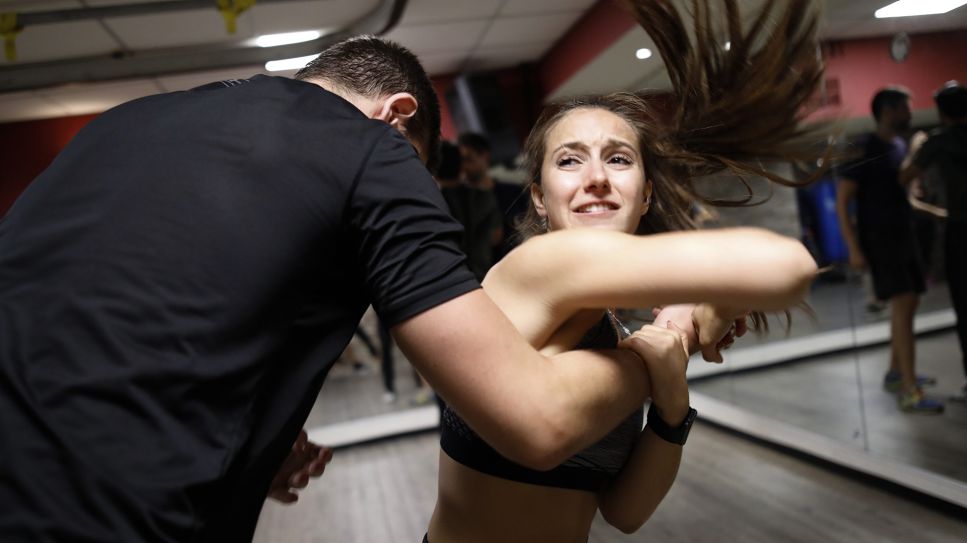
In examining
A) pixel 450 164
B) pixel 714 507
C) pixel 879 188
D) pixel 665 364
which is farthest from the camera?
pixel 450 164

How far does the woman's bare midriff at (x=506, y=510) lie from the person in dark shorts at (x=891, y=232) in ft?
7.31

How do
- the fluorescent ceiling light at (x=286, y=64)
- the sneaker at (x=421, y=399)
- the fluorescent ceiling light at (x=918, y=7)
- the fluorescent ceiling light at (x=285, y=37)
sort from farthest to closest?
the sneaker at (x=421, y=399), the fluorescent ceiling light at (x=285, y=37), the fluorescent ceiling light at (x=286, y=64), the fluorescent ceiling light at (x=918, y=7)

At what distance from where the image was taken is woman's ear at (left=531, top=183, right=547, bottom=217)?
132cm

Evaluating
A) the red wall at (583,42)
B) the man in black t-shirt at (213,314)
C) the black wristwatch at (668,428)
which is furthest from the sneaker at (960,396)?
the man in black t-shirt at (213,314)

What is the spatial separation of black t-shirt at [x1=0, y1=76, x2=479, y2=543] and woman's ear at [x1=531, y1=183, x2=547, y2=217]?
1.90 ft

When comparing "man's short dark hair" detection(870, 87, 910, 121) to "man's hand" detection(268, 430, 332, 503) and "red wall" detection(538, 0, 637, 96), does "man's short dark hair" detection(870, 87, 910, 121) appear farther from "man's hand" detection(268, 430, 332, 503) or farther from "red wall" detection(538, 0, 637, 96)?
"man's hand" detection(268, 430, 332, 503)

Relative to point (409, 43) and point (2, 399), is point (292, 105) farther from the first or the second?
point (409, 43)

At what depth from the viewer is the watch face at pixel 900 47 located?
2.54m

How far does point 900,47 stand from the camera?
258 cm

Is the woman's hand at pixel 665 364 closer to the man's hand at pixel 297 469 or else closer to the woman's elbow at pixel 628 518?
the woman's elbow at pixel 628 518

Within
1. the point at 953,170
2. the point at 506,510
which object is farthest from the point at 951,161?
the point at 506,510

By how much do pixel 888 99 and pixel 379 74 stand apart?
8.14 feet

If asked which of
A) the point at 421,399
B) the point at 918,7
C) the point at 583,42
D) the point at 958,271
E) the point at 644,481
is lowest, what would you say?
the point at 421,399

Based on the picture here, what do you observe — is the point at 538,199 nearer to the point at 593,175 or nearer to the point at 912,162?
the point at 593,175
